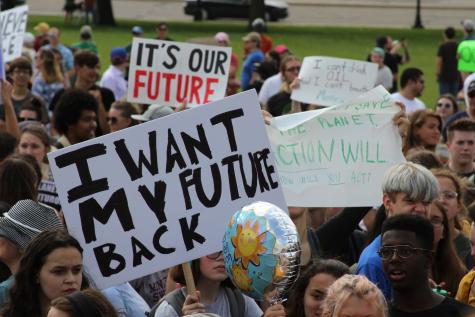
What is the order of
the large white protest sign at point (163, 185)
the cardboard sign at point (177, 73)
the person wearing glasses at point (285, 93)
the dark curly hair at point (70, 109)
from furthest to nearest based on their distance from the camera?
1. the person wearing glasses at point (285, 93)
2. the cardboard sign at point (177, 73)
3. the dark curly hair at point (70, 109)
4. the large white protest sign at point (163, 185)

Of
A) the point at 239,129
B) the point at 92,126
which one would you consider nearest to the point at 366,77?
the point at 92,126

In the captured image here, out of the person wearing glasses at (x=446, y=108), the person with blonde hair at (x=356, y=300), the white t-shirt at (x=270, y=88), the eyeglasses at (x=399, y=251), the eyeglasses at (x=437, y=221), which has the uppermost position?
the person with blonde hair at (x=356, y=300)

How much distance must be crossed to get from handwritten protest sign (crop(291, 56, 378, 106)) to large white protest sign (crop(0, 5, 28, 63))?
3469 mm

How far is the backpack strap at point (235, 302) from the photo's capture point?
638 centimetres

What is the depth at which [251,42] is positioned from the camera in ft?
73.9

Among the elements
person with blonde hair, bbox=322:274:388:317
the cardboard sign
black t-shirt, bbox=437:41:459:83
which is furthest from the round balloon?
black t-shirt, bbox=437:41:459:83

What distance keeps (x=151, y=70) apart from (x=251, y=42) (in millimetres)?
9888

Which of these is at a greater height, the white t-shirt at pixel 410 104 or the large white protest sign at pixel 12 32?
Answer: the large white protest sign at pixel 12 32

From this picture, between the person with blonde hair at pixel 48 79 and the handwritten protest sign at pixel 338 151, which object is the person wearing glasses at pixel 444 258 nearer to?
the handwritten protest sign at pixel 338 151

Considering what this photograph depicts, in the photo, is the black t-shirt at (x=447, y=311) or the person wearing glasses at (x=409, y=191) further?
the person wearing glasses at (x=409, y=191)

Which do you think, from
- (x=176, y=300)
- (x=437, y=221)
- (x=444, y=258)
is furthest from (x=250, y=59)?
(x=176, y=300)

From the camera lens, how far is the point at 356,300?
17.0 feet

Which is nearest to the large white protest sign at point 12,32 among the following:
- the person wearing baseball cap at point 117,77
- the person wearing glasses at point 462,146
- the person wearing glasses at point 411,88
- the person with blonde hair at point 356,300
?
the person wearing baseball cap at point 117,77

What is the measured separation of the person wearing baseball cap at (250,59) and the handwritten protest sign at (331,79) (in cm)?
765
